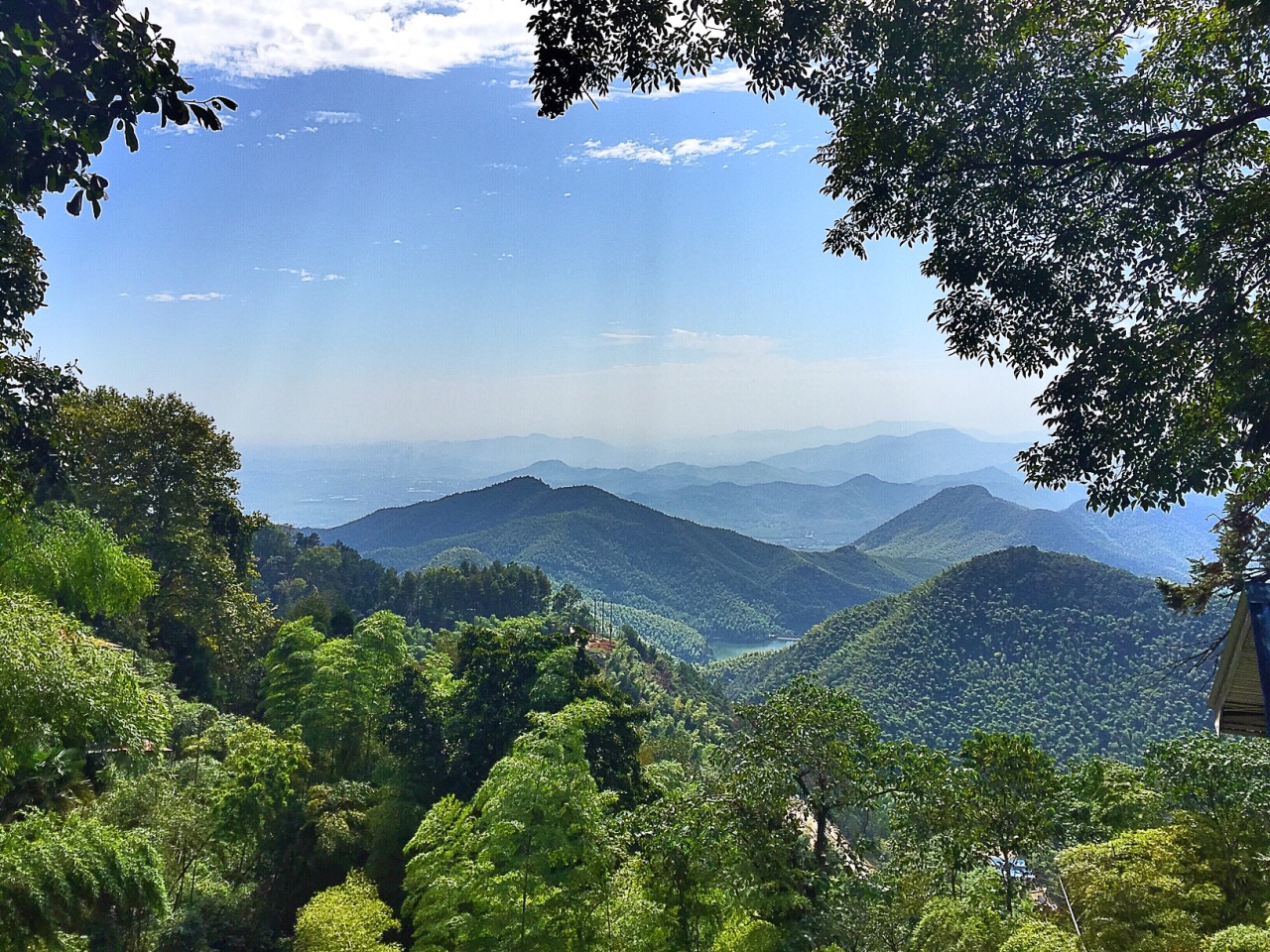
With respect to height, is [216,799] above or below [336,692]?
below

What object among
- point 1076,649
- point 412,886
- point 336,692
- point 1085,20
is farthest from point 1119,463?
point 1076,649

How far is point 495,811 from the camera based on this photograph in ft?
26.3

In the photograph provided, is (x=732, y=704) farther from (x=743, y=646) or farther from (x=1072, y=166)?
(x=743, y=646)

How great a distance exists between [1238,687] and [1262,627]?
119 centimetres

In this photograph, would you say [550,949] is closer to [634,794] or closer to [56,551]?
[634,794]

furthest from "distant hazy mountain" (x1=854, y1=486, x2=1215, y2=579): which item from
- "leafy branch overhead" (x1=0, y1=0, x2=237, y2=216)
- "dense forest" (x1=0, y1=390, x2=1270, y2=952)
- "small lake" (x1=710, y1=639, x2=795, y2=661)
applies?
"leafy branch overhead" (x1=0, y1=0, x2=237, y2=216)

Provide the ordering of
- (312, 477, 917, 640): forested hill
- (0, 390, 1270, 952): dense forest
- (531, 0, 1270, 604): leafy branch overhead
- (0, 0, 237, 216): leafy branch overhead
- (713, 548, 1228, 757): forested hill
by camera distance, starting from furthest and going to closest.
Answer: (312, 477, 917, 640): forested hill, (713, 548, 1228, 757): forested hill, (0, 390, 1270, 952): dense forest, (531, 0, 1270, 604): leafy branch overhead, (0, 0, 237, 216): leafy branch overhead

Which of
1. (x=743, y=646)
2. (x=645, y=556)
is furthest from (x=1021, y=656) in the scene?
(x=645, y=556)

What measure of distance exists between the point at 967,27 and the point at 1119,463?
2375mm

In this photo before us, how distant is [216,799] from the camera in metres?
9.64

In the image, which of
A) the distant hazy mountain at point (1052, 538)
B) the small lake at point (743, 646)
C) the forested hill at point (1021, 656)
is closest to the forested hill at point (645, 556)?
the small lake at point (743, 646)

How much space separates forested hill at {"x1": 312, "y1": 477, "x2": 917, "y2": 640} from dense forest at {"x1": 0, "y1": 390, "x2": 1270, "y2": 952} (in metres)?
116

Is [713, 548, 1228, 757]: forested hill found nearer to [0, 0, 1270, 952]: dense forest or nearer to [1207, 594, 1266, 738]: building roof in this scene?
[0, 0, 1270, 952]: dense forest

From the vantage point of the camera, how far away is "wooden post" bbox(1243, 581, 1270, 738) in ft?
11.2
